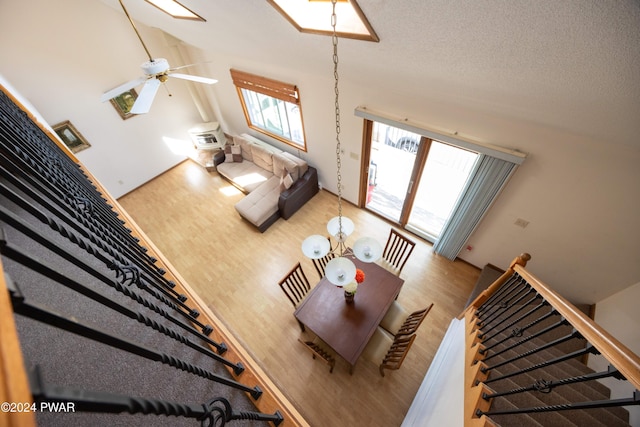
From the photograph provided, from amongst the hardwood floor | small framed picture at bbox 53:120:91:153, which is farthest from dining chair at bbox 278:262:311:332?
small framed picture at bbox 53:120:91:153


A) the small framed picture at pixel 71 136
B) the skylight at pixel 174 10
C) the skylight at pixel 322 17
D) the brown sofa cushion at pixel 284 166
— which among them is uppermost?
the brown sofa cushion at pixel 284 166

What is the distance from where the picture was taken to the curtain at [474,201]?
256 cm

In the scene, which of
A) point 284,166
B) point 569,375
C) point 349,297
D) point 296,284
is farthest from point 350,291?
point 284,166

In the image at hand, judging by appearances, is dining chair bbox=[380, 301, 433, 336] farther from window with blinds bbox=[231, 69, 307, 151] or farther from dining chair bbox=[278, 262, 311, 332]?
window with blinds bbox=[231, 69, 307, 151]

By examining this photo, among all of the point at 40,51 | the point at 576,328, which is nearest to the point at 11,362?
the point at 576,328

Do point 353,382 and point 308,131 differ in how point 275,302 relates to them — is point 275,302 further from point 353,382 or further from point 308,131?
point 308,131

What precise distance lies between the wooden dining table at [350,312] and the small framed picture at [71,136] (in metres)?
5.22

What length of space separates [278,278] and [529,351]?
305 centimetres

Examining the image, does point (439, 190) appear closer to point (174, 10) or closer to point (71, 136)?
point (174, 10)

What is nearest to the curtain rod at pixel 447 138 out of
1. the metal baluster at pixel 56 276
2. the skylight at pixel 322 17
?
the skylight at pixel 322 17

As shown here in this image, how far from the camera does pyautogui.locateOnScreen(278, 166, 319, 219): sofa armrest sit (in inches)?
173

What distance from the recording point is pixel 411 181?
3545mm

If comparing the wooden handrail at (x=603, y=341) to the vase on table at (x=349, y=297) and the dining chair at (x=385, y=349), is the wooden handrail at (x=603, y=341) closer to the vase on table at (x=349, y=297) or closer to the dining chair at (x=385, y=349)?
the dining chair at (x=385, y=349)

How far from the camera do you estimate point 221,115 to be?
6016 millimetres
